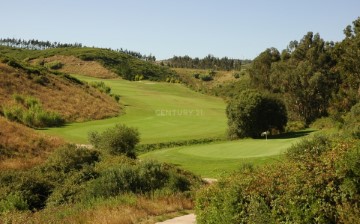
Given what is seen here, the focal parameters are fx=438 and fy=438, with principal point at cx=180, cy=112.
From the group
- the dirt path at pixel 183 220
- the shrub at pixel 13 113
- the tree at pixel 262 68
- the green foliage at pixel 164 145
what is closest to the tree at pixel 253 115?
the green foliage at pixel 164 145

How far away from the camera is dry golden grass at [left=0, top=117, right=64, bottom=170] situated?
2854 centimetres

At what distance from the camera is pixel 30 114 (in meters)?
52.8

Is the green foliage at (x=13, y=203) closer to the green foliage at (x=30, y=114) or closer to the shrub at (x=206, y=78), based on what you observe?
Answer: the green foliage at (x=30, y=114)

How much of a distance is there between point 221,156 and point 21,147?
1485cm

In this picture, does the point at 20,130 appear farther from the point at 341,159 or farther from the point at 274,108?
the point at 341,159

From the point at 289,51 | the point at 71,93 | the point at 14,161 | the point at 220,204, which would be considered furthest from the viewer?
the point at 289,51

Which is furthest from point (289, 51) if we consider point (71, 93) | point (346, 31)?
point (71, 93)

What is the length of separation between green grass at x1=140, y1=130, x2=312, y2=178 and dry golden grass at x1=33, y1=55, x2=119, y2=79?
111m

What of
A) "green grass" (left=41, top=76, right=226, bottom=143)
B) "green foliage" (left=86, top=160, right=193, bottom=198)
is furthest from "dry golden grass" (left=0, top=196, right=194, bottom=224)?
"green grass" (left=41, top=76, right=226, bottom=143)

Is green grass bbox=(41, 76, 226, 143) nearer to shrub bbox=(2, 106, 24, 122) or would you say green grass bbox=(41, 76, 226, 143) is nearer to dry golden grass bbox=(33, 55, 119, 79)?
shrub bbox=(2, 106, 24, 122)

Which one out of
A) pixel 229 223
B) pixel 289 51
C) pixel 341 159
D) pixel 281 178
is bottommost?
pixel 229 223

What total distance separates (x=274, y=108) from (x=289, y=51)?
3138 cm

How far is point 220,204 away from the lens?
9766mm

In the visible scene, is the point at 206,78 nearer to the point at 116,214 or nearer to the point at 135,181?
the point at 135,181
